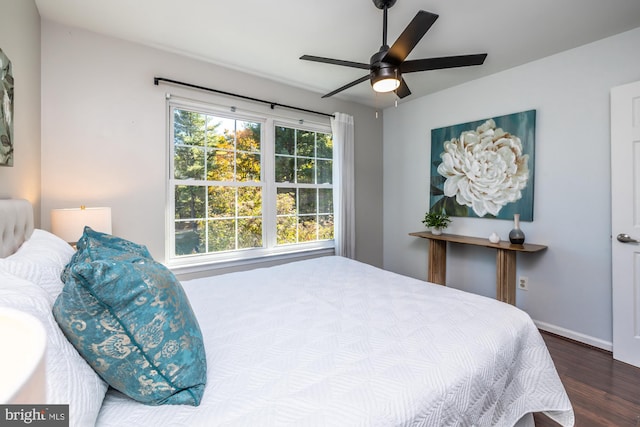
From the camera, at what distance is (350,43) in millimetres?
2502

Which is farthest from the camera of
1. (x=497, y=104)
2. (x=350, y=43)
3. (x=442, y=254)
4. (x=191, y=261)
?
(x=442, y=254)

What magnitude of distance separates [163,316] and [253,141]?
263cm

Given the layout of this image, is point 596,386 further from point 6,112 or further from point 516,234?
point 6,112

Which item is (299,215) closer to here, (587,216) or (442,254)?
(442,254)

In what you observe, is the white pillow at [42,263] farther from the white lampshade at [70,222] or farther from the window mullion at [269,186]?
the window mullion at [269,186]

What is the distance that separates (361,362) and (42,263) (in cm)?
118

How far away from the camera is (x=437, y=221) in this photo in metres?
3.39

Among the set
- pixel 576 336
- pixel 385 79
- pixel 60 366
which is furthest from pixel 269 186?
pixel 576 336

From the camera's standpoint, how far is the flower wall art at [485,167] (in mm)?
2889

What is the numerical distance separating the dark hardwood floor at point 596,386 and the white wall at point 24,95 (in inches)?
130

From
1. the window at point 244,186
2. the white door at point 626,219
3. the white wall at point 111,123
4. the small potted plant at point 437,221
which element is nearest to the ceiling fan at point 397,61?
the white door at point 626,219

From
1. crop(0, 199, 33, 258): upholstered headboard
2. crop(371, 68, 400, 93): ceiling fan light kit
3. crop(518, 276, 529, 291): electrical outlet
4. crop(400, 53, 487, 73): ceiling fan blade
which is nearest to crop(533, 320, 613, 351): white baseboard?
crop(518, 276, 529, 291): electrical outlet

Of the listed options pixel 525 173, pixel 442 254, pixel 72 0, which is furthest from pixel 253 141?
pixel 525 173

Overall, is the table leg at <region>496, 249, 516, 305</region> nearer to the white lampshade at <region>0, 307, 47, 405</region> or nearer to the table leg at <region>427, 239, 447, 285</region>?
the table leg at <region>427, 239, 447, 285</region>
